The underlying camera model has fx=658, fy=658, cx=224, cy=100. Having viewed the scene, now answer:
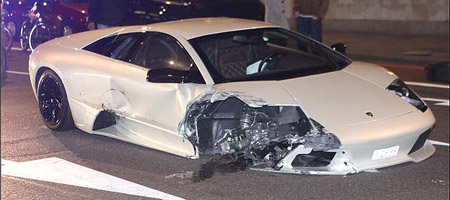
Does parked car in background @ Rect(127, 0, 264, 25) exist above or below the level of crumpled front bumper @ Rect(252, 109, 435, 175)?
below

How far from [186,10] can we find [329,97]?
340 inches

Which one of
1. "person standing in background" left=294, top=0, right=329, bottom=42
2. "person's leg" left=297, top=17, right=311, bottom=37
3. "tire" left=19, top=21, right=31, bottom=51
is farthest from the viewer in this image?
"person's leg" left=297, top=17, right=311, bottom=37

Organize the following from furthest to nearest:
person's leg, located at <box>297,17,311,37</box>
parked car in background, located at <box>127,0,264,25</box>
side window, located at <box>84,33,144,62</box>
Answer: parked car in background, located at <box>127,0,264,25</box>
person's leg, located at <box>297,17,311,37</box>
side window, located at <box>84,33,144,62</box>

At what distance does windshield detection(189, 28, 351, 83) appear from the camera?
625cm

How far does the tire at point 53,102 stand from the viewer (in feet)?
22.5

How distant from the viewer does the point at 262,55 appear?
6836mm

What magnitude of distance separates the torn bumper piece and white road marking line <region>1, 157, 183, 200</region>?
2.15 ft

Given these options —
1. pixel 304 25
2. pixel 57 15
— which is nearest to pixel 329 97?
pixel 57 15

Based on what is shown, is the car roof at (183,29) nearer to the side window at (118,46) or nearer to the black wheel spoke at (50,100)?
the side window at (118,46)

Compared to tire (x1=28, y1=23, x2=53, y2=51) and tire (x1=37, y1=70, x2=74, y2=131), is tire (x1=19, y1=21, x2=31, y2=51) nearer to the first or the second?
tire (x1=28, y1=23, x2=53, y2=51)

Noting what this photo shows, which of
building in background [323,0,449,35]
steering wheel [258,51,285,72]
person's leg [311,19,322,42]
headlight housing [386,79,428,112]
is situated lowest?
building in background [323,0,449,35]

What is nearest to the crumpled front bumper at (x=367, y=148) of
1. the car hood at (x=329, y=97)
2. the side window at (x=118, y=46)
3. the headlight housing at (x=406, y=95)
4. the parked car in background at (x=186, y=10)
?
the car hood at (x=329, y=97)

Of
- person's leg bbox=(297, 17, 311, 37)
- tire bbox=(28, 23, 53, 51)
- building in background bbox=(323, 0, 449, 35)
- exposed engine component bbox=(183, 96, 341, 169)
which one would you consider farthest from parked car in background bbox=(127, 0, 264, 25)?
exposed engine component bbox=(183, 96, 341, 169)

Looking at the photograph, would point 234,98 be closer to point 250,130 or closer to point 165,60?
point 250,130
